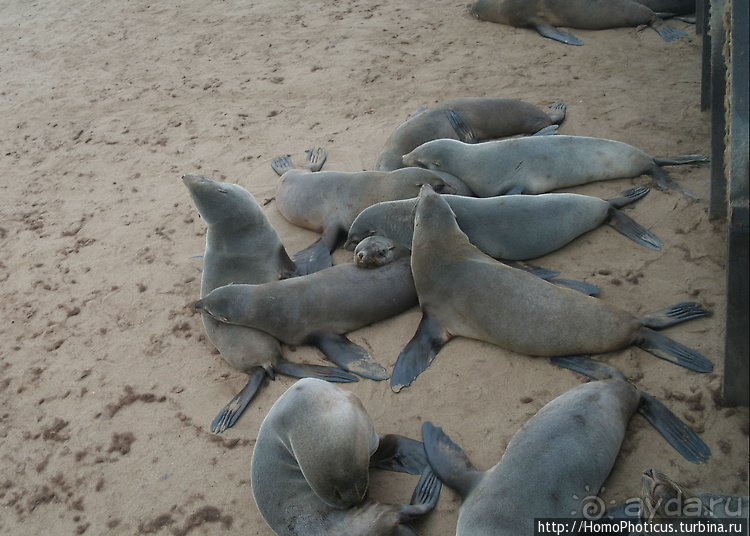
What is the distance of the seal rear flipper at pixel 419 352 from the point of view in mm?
3723

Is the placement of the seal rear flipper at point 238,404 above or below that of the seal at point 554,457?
below

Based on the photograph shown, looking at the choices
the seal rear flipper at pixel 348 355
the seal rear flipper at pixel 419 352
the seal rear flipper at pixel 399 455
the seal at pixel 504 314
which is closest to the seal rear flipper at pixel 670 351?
the seal at pixel 504 314

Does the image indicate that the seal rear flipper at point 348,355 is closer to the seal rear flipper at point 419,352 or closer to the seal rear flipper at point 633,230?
the seal rear flipper at point 419,352

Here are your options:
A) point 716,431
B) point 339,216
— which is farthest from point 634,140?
point 716,431

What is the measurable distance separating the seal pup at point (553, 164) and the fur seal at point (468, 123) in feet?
2.20

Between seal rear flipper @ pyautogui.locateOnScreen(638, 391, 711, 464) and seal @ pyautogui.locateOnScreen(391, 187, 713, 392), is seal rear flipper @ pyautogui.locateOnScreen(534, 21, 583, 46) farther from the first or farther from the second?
seal rear flipper @ pyautogui.locateOnScreen(638, 391, 711, 464)

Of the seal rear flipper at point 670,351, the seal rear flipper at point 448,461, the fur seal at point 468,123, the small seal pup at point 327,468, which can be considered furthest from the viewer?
the fur seal at point 468,123

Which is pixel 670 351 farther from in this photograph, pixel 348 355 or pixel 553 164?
pixel 553 164

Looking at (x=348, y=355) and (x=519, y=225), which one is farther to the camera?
(x=519, y=225)

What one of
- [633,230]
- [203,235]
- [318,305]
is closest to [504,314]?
[318,305]

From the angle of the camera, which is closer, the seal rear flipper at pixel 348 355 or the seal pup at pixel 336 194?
the seal rear flipper at pixel 348 355

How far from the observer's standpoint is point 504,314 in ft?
12.0

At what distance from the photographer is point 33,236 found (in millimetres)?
5961

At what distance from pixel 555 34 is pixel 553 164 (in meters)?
→ 3.14
